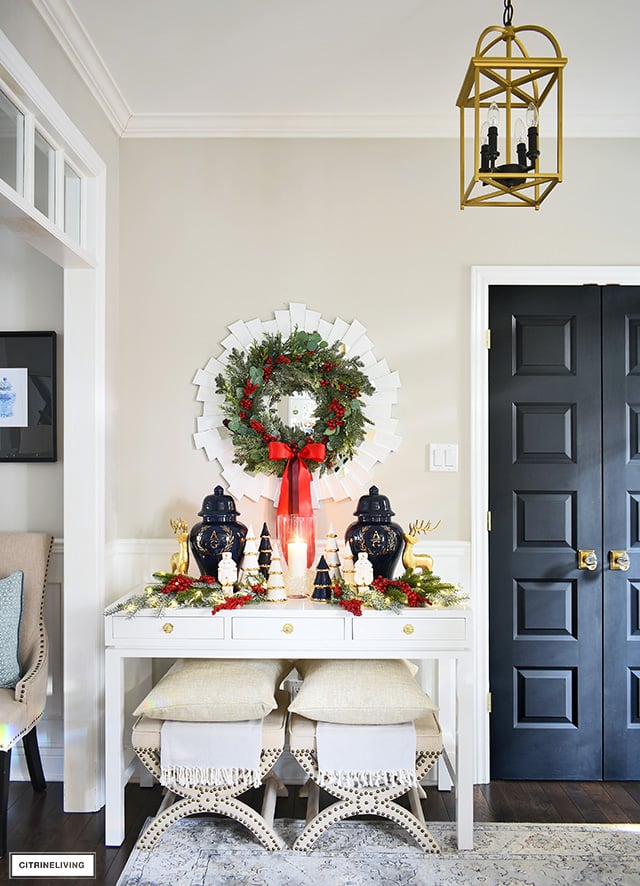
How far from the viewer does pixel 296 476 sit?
2.85 m

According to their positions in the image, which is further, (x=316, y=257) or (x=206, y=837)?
(x=316, y=257)

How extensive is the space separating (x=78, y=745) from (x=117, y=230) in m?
2.16

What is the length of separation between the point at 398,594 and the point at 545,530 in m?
0.92

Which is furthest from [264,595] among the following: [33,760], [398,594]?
[33,760]

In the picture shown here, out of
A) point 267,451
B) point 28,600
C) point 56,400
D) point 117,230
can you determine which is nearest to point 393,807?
point 267,451

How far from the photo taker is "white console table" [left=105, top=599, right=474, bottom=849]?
8.00 ft

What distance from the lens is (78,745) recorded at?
8.84 ft

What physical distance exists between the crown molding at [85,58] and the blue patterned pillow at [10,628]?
77.0 inches

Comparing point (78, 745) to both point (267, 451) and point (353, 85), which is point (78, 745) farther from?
point (353, 85)

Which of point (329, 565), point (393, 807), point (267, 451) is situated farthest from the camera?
Result: point (267, 451)

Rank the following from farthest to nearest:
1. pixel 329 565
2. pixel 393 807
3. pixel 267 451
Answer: pixel 267 451, pixel 329 565, pixel 393 807

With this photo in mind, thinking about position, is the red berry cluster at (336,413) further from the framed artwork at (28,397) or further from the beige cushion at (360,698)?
the framed artwork at (28,397)

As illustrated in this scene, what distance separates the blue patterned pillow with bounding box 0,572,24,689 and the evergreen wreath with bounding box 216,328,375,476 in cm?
102

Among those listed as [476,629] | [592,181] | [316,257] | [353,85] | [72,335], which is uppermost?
[353,85]
